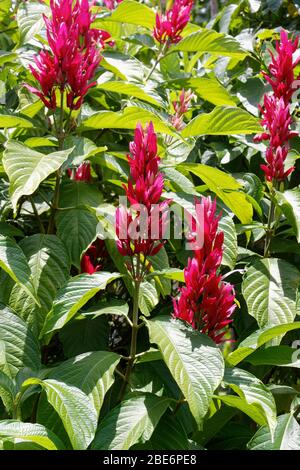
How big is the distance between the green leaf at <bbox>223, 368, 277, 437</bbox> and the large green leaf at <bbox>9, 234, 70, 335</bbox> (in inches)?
17.9

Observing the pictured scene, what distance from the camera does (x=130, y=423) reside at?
1392 millimetres

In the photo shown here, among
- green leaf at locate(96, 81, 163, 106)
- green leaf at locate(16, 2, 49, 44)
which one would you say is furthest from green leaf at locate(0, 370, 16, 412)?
green leaf at locate(16, 2, 49, 44)

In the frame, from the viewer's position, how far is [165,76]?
2.46 m

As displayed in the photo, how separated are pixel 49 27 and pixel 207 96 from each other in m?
0.64

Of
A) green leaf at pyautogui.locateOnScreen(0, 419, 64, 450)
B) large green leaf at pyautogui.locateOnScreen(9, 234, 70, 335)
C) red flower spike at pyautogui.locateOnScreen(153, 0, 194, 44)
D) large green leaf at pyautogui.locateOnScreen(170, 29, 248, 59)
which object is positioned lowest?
green leaf at pyautogui.locateOnScreen(0, 419, 64, 450)

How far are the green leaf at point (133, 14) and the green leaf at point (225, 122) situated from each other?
19.6 inches

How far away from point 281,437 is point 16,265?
0.72 metres

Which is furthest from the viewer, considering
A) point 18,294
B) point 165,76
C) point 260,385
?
point 165,76

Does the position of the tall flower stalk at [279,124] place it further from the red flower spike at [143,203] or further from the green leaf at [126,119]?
the red flower spike at [143,203]

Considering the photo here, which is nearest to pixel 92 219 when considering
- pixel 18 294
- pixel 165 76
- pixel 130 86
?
pixel 18 294

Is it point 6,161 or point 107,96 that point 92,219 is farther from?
point 107,96

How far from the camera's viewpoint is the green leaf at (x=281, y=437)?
1.53m

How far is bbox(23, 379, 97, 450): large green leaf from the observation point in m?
1.26

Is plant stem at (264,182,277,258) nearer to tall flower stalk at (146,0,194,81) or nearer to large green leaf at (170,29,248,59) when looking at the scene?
large green leaf at (170,29,248,59)
